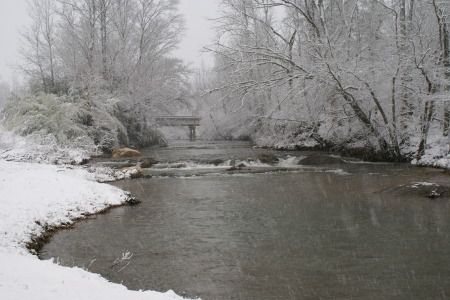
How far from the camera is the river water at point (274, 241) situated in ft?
19.9

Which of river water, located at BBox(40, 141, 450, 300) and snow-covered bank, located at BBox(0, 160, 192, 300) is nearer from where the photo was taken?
snow-covered bank, located at BBox(0, 160, 192, 300)

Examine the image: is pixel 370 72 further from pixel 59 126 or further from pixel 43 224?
pixel 59 126

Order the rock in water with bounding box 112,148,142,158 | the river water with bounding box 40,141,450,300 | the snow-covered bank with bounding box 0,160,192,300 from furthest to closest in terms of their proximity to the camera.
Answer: the rock in water with bounding box 112,148,142,158
the river water with bounding box 40,141,450,300
the snow-covered bank with bounding box 0,160,192,300

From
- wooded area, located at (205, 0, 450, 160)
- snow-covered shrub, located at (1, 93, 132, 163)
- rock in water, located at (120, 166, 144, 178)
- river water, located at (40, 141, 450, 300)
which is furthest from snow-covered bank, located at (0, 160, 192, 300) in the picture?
wooded area, located at (205, 0, 450, 160)

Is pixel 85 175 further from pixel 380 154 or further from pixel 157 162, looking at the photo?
pixel 380 154

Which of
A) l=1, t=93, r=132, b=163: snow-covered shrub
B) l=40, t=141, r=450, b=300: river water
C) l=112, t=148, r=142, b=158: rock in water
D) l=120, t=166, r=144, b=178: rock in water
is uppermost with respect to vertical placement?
l=1, t=93, r=132, b=163: snow-covered shrub

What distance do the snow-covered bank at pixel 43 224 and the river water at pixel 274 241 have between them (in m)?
0.55

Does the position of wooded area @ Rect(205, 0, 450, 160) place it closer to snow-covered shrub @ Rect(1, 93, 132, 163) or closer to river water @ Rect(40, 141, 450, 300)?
river water @ Rect(40, 141, 450, 300)

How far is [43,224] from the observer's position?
359 inches

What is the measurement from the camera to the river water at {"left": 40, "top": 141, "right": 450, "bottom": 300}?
6.05 meters

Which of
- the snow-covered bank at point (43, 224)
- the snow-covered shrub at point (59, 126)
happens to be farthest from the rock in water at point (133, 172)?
the snow-covered shrub at point (59, 126)

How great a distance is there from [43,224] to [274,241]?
496cm

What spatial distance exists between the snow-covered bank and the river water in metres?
0.55

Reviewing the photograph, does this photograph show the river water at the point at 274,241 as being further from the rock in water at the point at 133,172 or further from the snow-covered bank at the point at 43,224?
the rock in water at the point at 133,172
